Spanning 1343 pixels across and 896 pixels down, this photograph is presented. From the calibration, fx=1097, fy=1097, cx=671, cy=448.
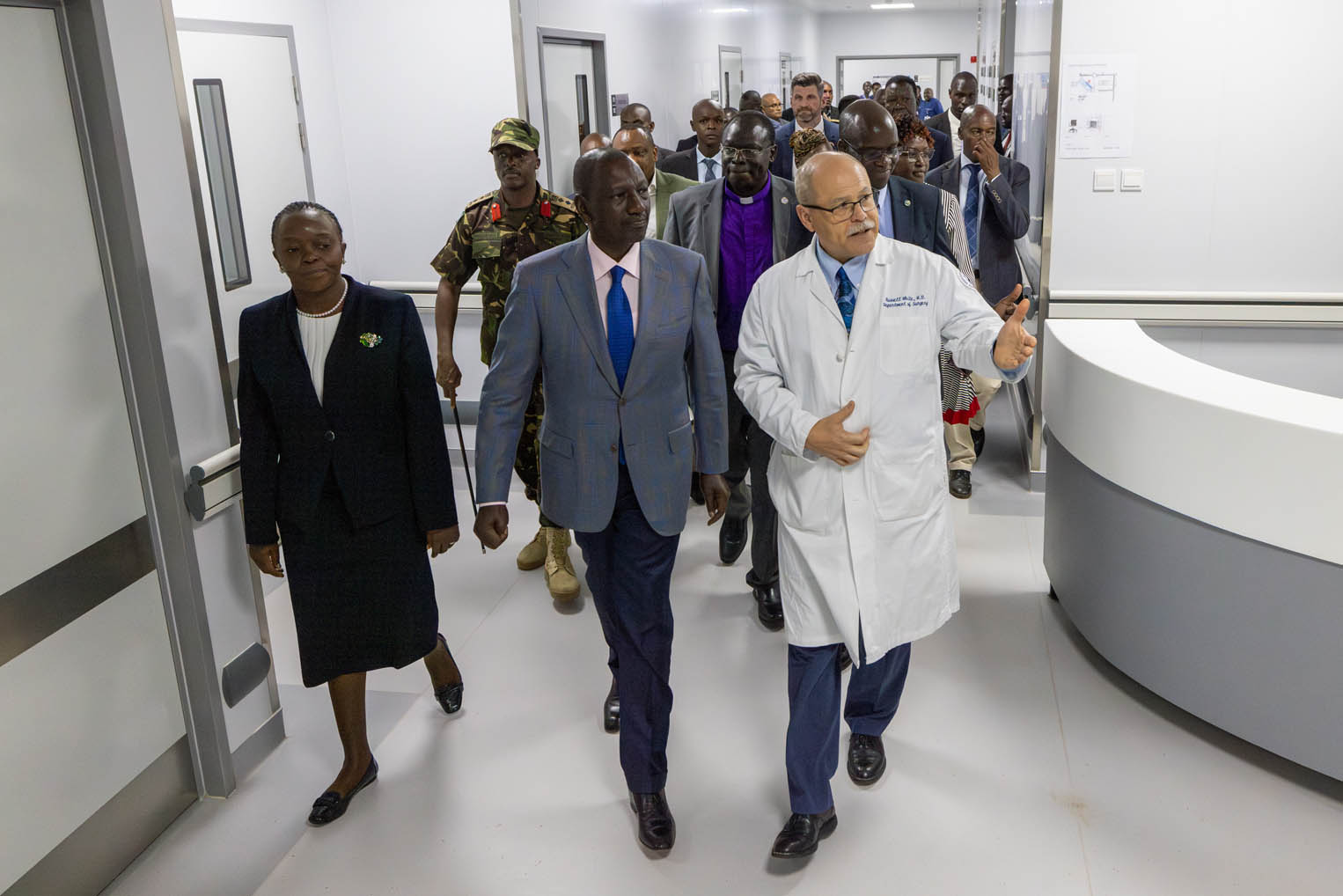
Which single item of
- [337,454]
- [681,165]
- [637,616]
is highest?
[681,165]

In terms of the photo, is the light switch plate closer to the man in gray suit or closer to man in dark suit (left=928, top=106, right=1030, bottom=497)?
man in dark suit (left=928, top=106, right=1030, bottom=497)

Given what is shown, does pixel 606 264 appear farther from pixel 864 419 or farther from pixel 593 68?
pixel 593 68

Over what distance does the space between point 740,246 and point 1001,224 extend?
1.97 metres

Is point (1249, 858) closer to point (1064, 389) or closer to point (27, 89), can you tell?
point (1064, 389)

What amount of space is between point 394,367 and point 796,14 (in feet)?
54.8

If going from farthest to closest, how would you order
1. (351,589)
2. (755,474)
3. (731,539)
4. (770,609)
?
(731,539)
(770,609)
(755,474)
(351,589)

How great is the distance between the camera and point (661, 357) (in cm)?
282

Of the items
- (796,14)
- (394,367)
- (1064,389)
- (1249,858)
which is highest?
(796,14)

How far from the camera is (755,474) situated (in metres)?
4.06

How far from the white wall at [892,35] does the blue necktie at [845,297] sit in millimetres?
20900

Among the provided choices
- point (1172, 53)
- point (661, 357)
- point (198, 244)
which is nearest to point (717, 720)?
point (661, 357)

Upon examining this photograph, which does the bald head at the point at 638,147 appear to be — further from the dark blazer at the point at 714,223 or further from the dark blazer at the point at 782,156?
the dark blazer at the point at 714,223

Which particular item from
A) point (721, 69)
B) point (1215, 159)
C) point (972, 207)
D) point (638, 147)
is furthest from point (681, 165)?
point (721, 69)

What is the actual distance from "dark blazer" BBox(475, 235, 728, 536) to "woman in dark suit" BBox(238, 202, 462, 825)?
27cm
